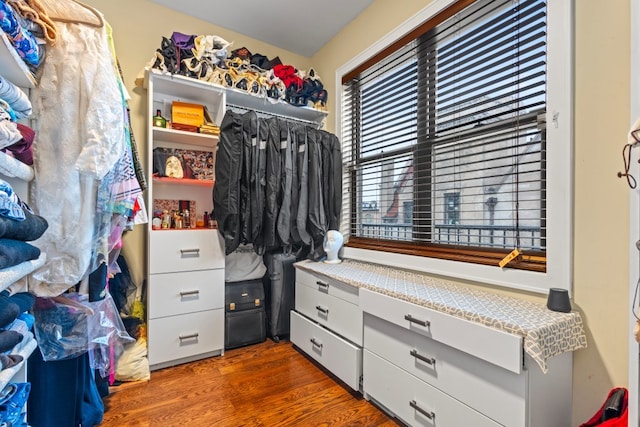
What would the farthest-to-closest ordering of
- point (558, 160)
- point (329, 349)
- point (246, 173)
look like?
point (246, 173) → point (329, 349) → point (558, 160)

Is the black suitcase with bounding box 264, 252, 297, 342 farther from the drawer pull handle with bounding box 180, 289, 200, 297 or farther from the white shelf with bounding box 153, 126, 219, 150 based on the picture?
the white shelf with bounding box 153, 126, 219, 150

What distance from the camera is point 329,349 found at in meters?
1.88

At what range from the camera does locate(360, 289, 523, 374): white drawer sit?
1.04 m

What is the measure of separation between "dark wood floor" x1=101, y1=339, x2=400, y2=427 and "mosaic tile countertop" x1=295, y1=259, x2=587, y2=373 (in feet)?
2.09

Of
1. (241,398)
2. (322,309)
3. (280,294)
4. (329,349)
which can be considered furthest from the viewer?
(280,294)

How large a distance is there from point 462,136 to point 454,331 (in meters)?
1.06

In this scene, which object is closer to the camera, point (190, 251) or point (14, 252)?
point (14, 252)

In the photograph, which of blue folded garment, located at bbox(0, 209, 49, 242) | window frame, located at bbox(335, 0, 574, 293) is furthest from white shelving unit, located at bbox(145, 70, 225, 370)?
window frame, located at bbox(335, 0, 574, 293)

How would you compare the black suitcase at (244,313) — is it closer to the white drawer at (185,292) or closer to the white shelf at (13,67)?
the white drawer at (185,292)

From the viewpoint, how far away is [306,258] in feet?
8.37

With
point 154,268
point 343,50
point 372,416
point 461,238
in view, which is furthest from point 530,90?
point 154,268

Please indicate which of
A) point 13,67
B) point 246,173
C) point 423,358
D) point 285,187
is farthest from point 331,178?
point 13,67

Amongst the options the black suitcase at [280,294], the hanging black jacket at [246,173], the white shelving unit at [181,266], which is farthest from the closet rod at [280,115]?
the black suitcase at [280,294]

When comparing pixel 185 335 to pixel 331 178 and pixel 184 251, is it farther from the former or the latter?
pixel 331 178
